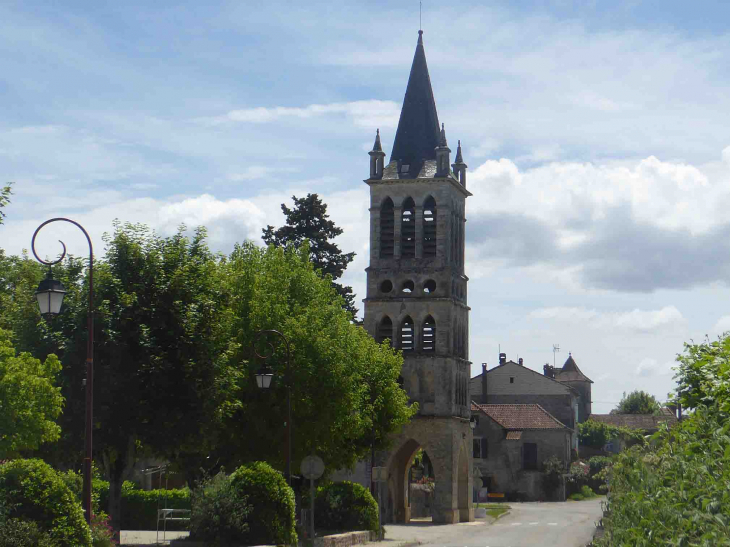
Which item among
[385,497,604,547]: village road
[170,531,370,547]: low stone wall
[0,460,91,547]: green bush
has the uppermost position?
[0,460,91,547]: green bush

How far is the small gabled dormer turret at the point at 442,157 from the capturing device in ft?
195

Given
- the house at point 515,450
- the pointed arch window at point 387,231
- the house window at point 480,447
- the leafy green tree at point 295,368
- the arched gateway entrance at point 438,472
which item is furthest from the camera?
the house at point 515,450

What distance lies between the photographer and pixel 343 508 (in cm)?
3678

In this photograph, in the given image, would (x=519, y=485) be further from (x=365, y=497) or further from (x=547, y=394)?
(x=365, y=497)

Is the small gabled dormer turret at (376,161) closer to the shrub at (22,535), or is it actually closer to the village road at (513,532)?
the village road at (513,532)

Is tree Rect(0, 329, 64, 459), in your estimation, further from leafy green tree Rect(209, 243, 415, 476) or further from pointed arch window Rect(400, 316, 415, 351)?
pointed arch window Rect(400, 316, 415, 351)

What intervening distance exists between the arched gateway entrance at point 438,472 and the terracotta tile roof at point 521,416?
2545cm

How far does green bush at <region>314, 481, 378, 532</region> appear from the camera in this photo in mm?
36375

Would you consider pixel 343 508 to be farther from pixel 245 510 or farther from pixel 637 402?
pixel 637 402

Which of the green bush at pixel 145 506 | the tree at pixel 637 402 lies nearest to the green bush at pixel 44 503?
the green bush at pixel 145 506

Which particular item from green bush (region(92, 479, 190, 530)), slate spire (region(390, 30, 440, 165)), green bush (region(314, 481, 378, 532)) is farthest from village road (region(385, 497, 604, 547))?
slate spire (region(390, 30, 440, 165))

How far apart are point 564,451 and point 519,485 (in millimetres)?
4879

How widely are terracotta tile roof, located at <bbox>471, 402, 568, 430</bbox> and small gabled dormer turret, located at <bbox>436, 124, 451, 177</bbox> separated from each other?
3017 centimetres

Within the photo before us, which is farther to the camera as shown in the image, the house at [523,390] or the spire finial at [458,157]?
the house at [523,390]
